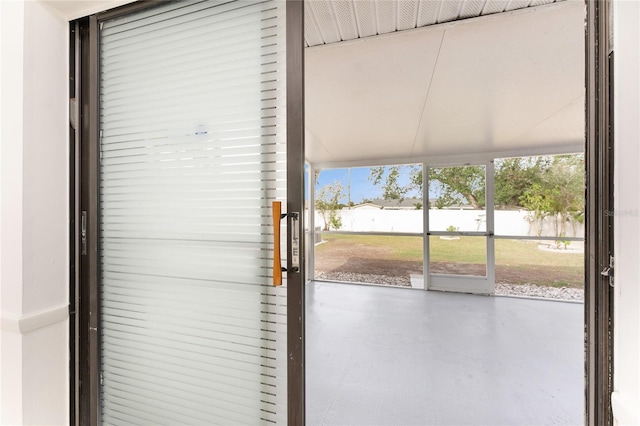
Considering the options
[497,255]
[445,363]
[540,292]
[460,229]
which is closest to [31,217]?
[445,363]

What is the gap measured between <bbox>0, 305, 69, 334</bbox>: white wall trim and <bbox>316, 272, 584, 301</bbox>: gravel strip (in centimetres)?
492

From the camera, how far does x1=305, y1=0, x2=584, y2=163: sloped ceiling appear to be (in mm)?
1592

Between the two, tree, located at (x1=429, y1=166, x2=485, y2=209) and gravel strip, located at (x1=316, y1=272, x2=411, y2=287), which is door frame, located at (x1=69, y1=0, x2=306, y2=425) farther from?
tree, located at (x1=429, y1=166, x2=485, y2=209)

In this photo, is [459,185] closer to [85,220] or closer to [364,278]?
[364,278]

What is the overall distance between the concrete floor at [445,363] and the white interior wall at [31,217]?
1.54 metres

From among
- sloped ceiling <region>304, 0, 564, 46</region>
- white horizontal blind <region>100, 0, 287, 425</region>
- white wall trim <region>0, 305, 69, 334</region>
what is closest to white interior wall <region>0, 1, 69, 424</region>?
white wall trim <region>0, 305, 69, 334</region>

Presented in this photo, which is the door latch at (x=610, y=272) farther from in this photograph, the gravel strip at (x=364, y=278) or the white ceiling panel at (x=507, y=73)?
the gravel strip at (x=364, y=278)

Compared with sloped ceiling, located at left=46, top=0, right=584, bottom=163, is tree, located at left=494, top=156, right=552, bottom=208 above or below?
below

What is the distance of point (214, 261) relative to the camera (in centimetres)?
113

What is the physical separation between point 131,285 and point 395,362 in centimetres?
232
